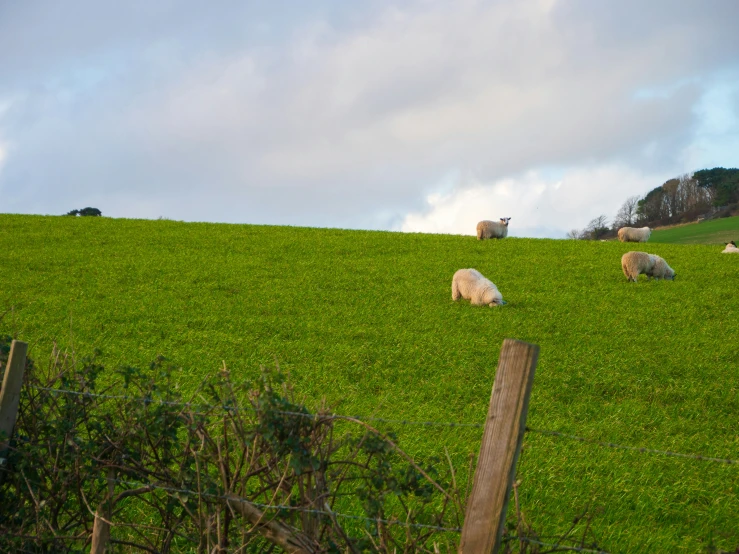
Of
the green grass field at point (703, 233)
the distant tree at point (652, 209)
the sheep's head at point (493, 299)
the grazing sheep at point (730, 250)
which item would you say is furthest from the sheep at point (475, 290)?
the distant tree at point (652, 209)

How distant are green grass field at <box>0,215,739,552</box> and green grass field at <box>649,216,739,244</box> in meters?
22.3

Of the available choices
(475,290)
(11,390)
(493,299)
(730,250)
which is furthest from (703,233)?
(11,390)

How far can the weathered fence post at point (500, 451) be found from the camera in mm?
3287

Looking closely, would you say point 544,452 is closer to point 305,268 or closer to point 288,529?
point 288,529

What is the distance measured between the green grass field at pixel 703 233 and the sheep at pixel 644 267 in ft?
88.2

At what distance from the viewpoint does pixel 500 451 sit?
3.31 metres

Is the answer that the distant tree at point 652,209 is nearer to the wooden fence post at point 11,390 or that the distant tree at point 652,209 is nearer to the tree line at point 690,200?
the tree line at point 690,200

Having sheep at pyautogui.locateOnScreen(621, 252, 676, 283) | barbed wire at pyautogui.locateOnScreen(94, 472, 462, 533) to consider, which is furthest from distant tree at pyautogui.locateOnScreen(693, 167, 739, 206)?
barbed wire at pyautogui.locateOnScreen(94, 472, 462, 533)

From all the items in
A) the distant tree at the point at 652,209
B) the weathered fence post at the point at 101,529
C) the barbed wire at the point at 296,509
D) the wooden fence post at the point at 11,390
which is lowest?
the weathered fence post at the point at 101,529

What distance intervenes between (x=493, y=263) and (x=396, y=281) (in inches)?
168

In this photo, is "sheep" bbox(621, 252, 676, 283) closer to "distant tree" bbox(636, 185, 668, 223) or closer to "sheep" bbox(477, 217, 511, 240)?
"sheep" bbox(477, 217, 511, 240)

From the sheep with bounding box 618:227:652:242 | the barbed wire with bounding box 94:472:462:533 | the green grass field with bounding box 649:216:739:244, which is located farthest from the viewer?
the green grass field with bounding box 649:216:739:244

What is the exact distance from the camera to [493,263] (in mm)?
23875

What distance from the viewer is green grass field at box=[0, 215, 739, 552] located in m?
8.23
